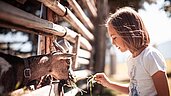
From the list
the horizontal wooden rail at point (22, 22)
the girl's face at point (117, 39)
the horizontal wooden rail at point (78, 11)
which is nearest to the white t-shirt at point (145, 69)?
the girl's face at point (117, 39)

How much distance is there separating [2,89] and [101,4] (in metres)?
5.99

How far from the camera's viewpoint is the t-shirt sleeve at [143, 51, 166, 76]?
2025 millimetres

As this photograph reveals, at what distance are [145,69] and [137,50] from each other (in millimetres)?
150

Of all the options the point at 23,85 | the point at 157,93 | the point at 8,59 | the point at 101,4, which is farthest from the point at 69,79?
the point at 101,4

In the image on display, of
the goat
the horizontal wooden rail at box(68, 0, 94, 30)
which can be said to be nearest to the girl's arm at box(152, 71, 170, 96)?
the goat

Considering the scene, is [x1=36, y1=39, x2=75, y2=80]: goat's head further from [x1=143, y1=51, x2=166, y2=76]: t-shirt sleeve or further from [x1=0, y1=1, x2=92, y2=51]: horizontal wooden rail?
[x1=143, y1=51, x2=166, y2=76]: t-shirt sleeve

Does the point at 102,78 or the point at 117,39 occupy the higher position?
the point at 117,39

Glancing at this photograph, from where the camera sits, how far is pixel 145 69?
2.13 meters

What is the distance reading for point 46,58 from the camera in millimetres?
2996

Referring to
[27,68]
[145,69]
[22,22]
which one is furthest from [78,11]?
[145,69]

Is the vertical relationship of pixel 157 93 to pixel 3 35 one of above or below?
below

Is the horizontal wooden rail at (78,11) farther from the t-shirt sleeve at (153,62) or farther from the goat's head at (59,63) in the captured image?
the t-shirt sleeve at (153,62)

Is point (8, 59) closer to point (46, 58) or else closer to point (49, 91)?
point (46, 58)

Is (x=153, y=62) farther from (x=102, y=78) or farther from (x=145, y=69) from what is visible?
(x=102, y=78)
